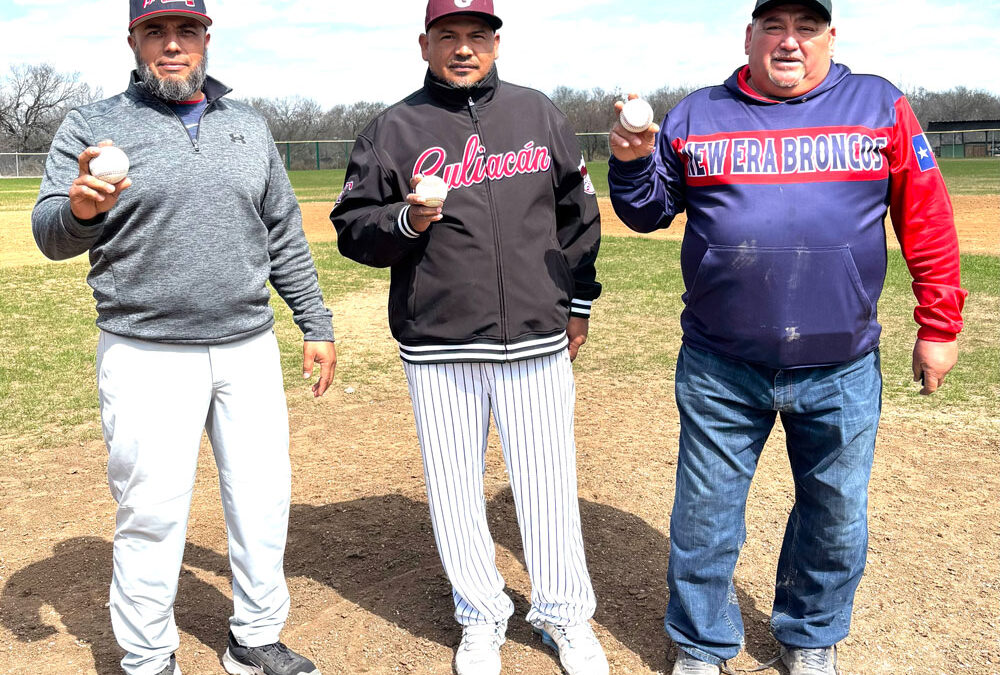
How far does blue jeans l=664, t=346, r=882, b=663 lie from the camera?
273cm

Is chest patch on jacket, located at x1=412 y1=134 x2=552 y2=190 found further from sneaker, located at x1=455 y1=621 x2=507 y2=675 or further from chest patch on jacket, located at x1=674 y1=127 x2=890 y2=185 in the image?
sneaker, located at x1=455 y1=621 x2=507 y2=675

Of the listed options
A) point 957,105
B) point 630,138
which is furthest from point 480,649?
point 957,105

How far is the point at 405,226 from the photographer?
8.86 ft

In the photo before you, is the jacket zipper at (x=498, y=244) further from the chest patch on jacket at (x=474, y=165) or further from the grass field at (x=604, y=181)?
the grass field at (x=604, y=181)

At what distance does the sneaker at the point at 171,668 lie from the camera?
2891 millimetres

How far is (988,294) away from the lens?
9414mm

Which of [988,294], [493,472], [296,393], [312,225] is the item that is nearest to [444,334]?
[493,472]

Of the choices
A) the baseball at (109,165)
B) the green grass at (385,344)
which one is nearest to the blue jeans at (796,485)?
the baseball at (109,165)

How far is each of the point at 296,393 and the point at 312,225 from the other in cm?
1313

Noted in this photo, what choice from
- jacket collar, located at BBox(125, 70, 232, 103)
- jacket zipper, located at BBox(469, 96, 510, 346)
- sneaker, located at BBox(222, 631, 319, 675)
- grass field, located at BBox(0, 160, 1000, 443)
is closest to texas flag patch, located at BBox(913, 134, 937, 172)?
jacket zipper, located at BBox(469, 96, 510, 346)

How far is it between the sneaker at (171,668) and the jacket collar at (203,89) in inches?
66.7

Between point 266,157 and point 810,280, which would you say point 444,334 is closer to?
point 266,157

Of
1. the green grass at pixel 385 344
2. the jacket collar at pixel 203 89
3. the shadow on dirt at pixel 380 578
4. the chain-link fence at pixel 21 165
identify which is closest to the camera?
the jacket collar at pixel 203 89

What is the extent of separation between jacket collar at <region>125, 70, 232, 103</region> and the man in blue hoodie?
1211mm
